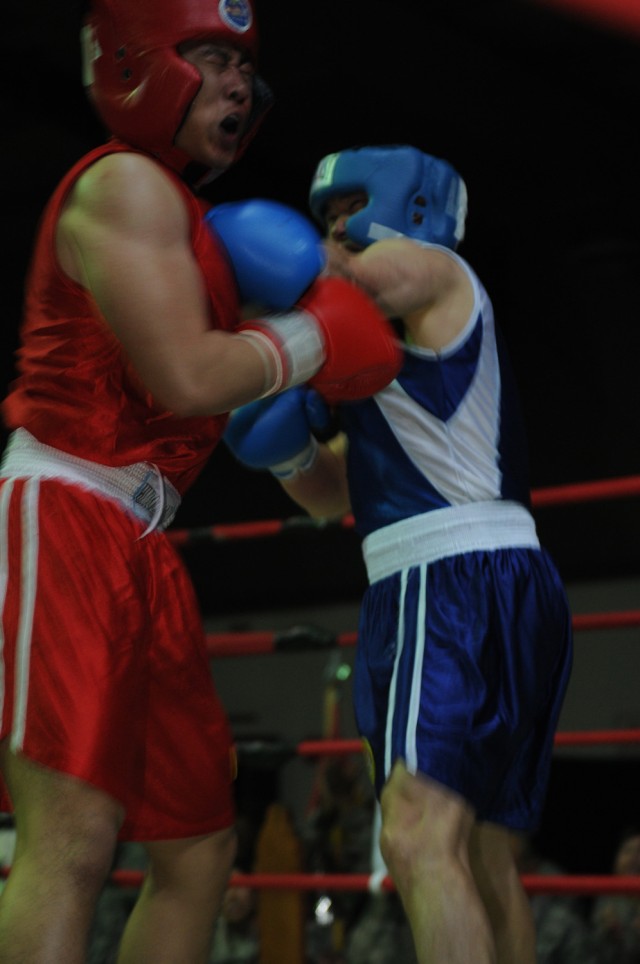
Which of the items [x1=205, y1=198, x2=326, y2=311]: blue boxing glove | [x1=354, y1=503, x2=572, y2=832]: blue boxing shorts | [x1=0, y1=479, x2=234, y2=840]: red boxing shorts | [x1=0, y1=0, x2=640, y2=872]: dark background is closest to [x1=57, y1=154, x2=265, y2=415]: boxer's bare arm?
→ [x1=205, y1=198, x2=326, y2=311]: blue boxing glove

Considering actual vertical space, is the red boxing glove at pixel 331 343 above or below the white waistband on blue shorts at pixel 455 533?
above

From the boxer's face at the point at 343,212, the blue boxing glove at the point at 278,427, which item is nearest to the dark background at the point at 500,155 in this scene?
the boxer's face at the point at 343,212

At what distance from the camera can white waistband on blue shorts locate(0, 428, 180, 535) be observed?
70.8 inches

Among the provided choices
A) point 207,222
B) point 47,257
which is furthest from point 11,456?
point 207,222

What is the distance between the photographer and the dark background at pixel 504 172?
5602mm

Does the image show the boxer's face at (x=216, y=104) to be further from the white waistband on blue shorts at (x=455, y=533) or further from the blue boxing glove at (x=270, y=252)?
the white waistband on blue shorts at (x=455, y=533)

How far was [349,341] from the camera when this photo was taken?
1836mm

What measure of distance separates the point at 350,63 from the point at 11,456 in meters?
4.27

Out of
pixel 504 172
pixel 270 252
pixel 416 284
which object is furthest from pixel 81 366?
pixel 504 172

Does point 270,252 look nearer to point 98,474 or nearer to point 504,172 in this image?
point 98,474

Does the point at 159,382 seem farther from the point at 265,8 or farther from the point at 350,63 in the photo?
the point at 350,63

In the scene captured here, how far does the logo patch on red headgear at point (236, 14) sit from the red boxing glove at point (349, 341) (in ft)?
1.24

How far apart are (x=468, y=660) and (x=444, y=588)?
12 centimetres

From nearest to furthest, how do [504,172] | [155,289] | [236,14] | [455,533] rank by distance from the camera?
[155,289]
[236,14]
[455,533]
[504,172]
